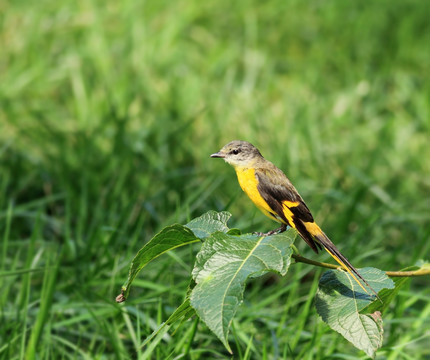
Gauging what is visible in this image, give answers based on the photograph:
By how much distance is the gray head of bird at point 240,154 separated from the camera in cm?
239

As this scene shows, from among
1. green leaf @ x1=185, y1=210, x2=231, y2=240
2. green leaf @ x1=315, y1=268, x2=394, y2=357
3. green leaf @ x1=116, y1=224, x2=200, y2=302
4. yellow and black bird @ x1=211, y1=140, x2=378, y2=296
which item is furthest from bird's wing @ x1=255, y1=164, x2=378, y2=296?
green leaf @ x1=116, y1=224, x2=200, y2=302

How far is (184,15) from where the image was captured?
21.3ft

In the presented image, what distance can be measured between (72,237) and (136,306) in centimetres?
93

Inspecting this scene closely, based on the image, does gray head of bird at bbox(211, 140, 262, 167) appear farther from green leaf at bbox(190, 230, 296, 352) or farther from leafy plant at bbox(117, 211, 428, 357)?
green leaf at bbox(190, 230, 296, 352)

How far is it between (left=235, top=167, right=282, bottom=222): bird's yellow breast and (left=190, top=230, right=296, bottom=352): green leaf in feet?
1.96

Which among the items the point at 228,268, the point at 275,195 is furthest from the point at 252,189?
the point at 228,268

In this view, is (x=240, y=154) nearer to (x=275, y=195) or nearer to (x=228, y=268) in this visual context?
(x=275, y=195)

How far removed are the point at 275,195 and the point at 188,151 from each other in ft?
8.24

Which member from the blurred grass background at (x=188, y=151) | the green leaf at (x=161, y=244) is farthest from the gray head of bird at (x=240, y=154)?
the green leaf at (x=161, y=244)

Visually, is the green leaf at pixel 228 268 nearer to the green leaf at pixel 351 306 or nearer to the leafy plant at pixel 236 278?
the leafy plant at pixel 236 278

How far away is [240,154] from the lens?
2.47 meters

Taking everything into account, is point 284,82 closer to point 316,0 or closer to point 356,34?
point 356,34

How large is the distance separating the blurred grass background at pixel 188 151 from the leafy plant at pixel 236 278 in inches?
33.3

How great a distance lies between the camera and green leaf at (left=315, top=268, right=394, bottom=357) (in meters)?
1.49
